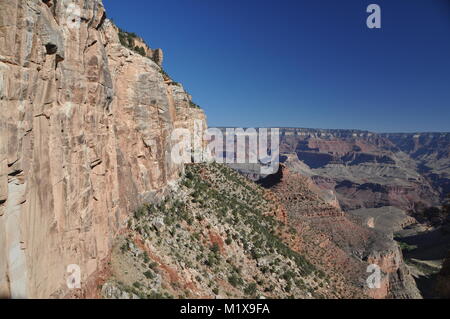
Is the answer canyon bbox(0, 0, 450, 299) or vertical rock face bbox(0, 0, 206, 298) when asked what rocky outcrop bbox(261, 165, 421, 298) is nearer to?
canyon bbox(0, 0, 450, 299)

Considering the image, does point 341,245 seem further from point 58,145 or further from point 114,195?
point 58,145

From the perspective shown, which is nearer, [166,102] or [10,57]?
[10,57]

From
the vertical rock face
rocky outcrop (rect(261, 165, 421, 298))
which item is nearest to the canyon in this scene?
the vertical rock face

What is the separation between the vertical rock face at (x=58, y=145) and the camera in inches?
387

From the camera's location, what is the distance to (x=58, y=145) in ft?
42.1

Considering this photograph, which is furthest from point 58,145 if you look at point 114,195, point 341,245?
point 341,245

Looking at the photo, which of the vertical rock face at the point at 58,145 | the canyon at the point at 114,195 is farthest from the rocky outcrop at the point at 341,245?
the vertical rock face at the point at 58,145

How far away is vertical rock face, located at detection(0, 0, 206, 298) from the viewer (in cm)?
983
